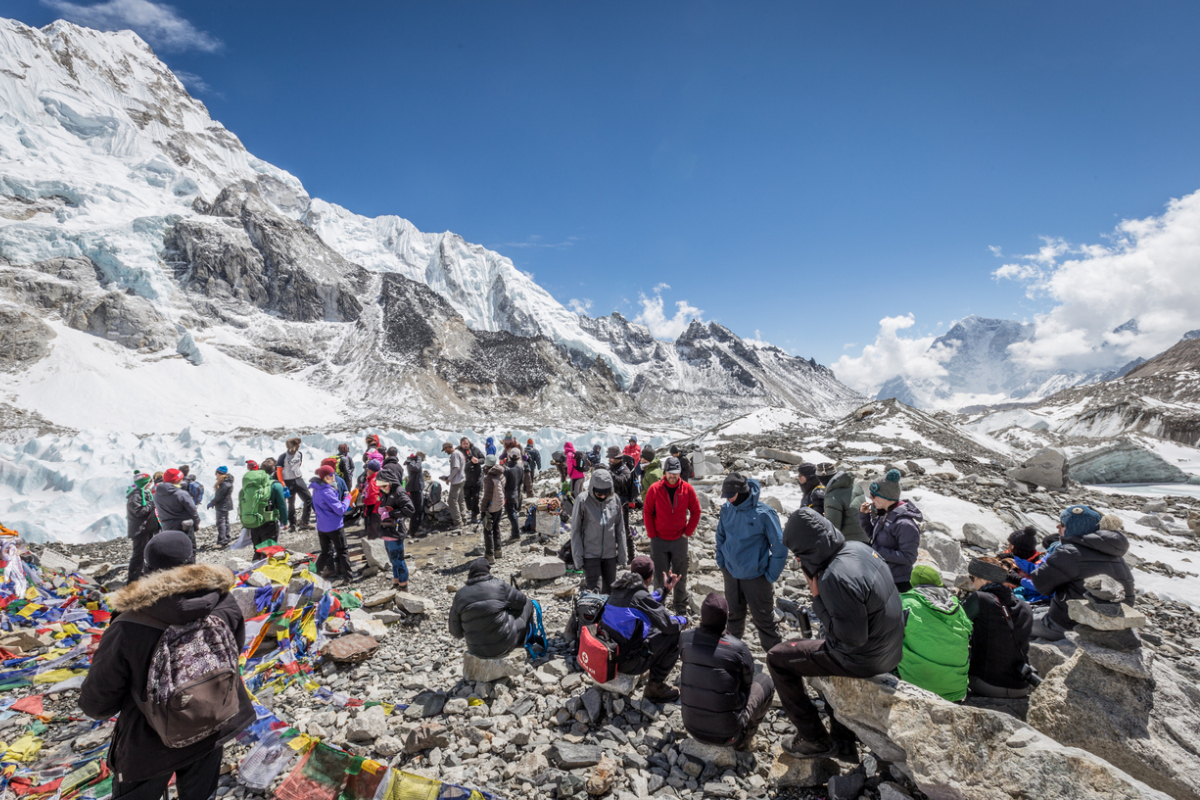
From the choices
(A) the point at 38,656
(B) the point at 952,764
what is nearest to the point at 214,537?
(A) the point at 38,656

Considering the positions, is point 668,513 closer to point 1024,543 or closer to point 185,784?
point 1024,543

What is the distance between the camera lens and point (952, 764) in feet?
8.97

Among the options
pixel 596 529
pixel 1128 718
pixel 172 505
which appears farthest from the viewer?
pixel 172 505

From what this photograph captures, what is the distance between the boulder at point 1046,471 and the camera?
12.5 m

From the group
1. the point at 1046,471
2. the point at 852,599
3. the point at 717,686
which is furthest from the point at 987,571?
the point at 1046,471

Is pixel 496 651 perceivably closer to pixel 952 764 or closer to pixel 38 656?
pixel 952 764

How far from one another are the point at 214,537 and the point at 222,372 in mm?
48167

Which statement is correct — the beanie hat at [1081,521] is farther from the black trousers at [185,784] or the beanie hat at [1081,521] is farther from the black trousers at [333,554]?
the black trousers at [333,554]

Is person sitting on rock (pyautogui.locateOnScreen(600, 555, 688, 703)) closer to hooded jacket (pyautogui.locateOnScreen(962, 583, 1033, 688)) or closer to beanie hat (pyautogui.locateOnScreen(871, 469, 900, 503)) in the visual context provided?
hooded jacket (pyautogui.locateOnScreen(962, 583, 1033, 688))

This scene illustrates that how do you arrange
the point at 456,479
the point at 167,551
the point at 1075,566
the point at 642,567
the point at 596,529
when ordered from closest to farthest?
the point at 167,551, the point at 1075,566, the point at 642,567, the point at 596,529, the point at 456,479

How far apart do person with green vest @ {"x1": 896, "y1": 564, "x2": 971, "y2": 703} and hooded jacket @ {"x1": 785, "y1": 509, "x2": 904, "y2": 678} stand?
30 centimetres

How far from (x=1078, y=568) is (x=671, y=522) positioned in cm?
379

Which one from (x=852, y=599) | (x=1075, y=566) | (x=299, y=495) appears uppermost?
(x=852, y=599)

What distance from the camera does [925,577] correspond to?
367cm
